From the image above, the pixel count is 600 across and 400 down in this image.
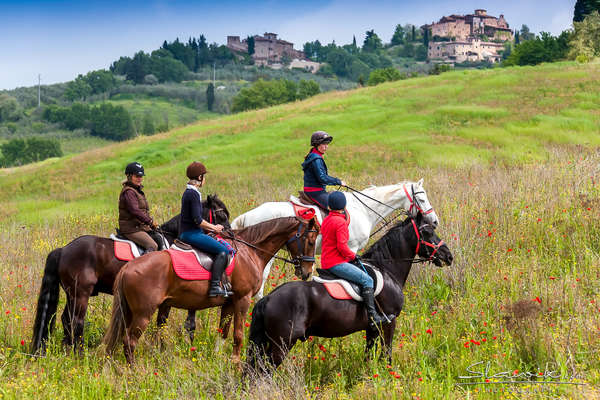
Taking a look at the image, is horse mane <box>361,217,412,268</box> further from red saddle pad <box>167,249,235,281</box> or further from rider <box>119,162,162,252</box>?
rider <box>119,162,162,252</box>

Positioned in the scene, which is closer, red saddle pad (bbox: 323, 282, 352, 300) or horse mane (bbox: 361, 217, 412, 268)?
red saddle pad (bbox: 323, 282, 352, 300)

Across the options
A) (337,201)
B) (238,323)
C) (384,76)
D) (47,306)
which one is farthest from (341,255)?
(384,76)

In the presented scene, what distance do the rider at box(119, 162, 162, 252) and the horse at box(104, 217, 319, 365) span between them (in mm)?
1615

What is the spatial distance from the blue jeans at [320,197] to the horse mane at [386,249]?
3469 mm

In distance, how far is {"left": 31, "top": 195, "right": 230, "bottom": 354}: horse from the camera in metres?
8.73

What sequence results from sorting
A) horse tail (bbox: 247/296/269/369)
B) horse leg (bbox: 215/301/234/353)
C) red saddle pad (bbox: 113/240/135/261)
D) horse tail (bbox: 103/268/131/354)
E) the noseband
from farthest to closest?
red saddle pad (bbox: 113/240/135/261) → the noseband → horse leg (bbox: 215/301/234/353) → horse tail (bbox: 103/268/131/354) → horse tail (bbox: 247/296/269/369)

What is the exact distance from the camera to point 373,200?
12.6 metres

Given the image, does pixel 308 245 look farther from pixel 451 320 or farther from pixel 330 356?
pixel 451 320

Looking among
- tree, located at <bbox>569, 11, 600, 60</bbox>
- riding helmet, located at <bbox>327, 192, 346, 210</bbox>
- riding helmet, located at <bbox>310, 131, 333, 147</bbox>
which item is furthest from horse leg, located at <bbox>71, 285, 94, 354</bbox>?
tree, located at <bbox>569, 11, 600, 60</bbox>

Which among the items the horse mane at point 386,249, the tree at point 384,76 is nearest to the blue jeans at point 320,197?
the horse mane at point 386,249

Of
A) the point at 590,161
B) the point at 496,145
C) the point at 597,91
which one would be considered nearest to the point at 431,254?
the point at 590,161

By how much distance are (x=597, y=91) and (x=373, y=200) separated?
3583 centimetres

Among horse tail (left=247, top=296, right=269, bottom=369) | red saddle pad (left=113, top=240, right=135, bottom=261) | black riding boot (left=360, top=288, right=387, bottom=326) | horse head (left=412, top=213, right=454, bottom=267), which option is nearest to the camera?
horse tail (left=247, top=296, right=269, bottom=369)
